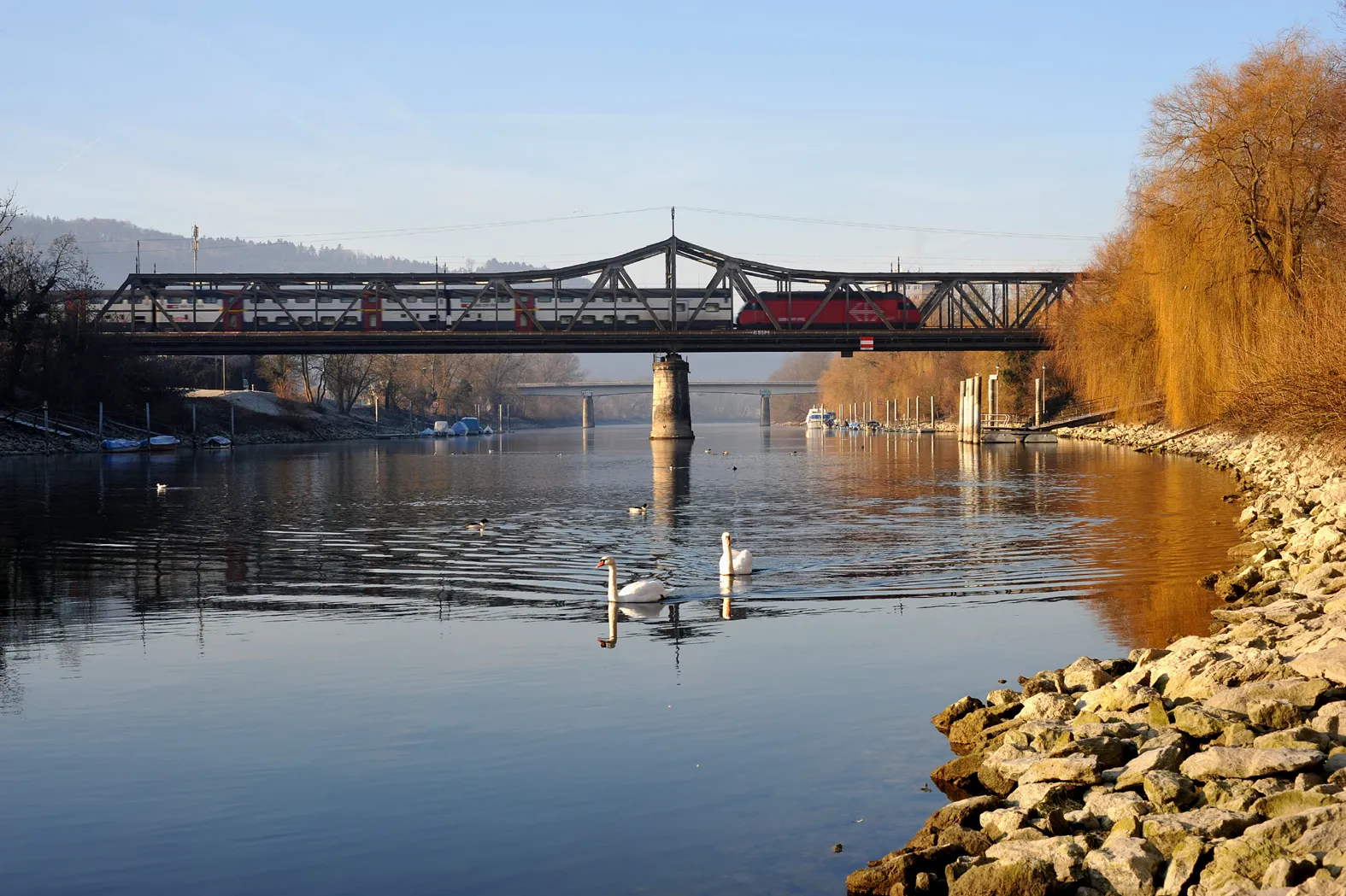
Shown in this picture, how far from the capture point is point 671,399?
128250 mm

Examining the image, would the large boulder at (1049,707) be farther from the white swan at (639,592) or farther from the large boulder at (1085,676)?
the white swan at (639,592)

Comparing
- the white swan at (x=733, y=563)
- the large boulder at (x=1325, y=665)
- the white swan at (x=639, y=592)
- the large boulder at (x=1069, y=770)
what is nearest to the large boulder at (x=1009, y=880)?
the large boulder at (x=1069, y=770)

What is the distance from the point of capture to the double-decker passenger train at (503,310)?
348 ft

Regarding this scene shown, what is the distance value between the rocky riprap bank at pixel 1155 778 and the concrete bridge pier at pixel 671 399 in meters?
107

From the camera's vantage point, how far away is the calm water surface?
1186 cm

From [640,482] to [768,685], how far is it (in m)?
47.9

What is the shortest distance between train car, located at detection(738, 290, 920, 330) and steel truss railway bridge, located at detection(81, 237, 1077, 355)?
0.31 metres

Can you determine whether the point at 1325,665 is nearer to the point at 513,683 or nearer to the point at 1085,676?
the point at 1085,676

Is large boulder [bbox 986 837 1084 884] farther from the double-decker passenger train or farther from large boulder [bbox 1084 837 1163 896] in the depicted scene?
the double-decker passenger train

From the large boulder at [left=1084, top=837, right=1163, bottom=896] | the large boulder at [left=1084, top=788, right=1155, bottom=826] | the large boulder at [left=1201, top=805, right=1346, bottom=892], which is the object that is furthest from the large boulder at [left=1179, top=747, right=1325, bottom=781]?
the large boulder at [left=1084, top=837, right=1163, bottom=896]

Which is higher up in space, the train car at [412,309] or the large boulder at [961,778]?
the train car at [412,309]

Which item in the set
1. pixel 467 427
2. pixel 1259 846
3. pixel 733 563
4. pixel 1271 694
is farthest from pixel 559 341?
pixel 1259 846

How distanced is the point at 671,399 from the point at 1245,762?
117 m

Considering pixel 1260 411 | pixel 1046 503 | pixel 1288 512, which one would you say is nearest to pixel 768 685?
pixel 1260 411
